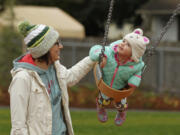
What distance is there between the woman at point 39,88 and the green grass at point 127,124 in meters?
5.50

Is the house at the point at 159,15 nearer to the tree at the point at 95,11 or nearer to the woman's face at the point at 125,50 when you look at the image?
the tree at the point at 95,11

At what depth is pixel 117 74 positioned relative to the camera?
5336mm

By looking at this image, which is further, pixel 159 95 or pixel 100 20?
pixel 100 20

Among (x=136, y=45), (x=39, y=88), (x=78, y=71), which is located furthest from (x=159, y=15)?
(x=39, y=88)

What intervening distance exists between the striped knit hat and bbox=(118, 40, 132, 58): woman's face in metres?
0.60

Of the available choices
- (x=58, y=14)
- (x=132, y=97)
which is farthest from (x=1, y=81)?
(x=58, y=14)

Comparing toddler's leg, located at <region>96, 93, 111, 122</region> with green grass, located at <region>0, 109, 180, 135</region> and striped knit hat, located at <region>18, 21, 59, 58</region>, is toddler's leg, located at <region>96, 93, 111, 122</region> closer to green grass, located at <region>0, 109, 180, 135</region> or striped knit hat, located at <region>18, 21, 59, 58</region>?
striped knit hat, located at <region>18, 21, 59, 58</region>

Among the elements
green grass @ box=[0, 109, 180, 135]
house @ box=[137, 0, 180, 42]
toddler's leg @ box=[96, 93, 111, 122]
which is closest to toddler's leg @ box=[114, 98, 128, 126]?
toddler's leg @ box=[96, 93, 111, 122]

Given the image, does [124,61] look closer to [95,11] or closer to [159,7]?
[159,7]

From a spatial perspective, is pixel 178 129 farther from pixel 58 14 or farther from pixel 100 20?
pixel 100 20

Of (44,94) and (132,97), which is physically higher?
(44,94)

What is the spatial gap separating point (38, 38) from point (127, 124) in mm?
7535

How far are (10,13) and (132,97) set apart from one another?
498cm

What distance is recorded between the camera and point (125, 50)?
5.25 meters
